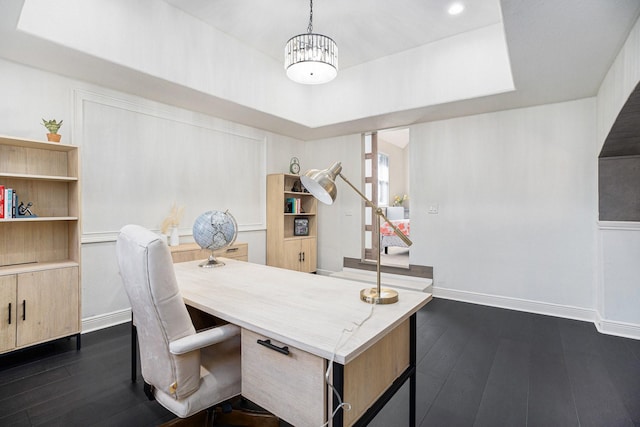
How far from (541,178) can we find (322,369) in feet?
12.4

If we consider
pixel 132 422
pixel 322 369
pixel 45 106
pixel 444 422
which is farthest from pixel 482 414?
pixel 45 106

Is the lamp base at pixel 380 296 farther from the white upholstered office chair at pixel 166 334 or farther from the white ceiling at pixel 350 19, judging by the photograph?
the white ceiling at pixel 350 19

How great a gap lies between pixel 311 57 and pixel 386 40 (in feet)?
4.99

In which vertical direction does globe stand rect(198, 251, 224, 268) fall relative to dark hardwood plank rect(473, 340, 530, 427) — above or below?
above

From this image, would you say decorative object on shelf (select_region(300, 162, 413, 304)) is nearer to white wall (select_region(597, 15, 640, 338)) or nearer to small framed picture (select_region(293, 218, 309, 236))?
white wall (select_region(597, 15, 640, 338))

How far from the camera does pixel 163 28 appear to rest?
2.98 metres

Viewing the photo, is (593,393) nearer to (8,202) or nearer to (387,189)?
(8,202)

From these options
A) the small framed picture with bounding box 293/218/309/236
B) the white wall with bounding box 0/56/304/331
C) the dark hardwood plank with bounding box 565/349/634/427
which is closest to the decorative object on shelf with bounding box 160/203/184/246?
the white wall with bounding box 0/56/304/331

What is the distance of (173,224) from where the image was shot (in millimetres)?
3656

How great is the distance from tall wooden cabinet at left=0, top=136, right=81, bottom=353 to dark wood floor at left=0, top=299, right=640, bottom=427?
0.28 meters

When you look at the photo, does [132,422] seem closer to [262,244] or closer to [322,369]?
[322,369]

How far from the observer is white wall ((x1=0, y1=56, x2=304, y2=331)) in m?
2.76

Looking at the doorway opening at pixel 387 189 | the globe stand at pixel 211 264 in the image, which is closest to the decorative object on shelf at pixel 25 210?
the globe stand at pixel 211 264

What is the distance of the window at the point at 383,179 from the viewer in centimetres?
816
